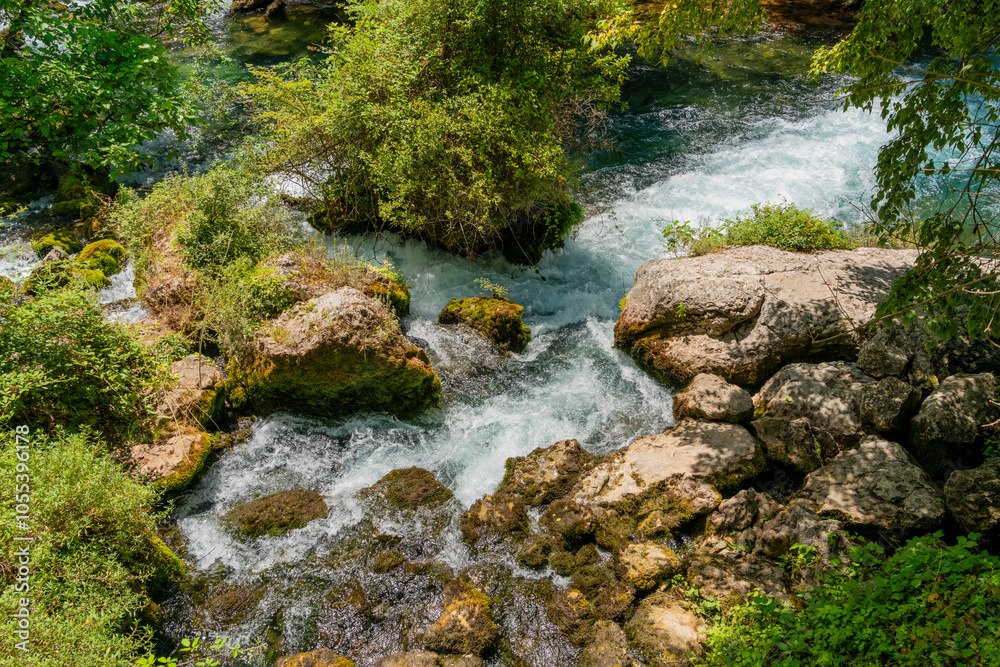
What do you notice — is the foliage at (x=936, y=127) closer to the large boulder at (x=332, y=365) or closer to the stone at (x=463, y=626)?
the stone at (x=463, y=626)

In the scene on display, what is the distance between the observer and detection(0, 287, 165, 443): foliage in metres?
5.35

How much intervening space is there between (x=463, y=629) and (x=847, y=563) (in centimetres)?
341

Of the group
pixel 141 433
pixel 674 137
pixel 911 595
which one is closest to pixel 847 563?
pixel 911 595

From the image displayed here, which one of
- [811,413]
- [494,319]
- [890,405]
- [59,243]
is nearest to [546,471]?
[494,319]

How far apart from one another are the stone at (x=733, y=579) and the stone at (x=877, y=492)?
2.83 ft

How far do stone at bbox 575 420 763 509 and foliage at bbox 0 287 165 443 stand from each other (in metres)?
5.24

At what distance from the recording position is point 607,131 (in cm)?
1289

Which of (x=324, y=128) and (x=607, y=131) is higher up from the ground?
(x=324, y=128)

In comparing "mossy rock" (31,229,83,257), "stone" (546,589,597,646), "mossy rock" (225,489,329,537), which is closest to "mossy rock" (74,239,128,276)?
"mossy rock" (31,229,83,257)

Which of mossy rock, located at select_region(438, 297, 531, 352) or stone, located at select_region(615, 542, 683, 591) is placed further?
mossy rock, located at select_region(438, 297, 531, 352)

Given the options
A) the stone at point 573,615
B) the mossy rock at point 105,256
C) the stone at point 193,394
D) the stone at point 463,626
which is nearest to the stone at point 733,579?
the stone at point 573,615

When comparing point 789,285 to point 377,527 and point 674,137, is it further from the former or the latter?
point 674,137

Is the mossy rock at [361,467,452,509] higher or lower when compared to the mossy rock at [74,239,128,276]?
lower

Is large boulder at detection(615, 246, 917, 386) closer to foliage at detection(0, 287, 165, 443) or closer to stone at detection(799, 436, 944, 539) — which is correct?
stone at detection(799, 436, 944, 539)
